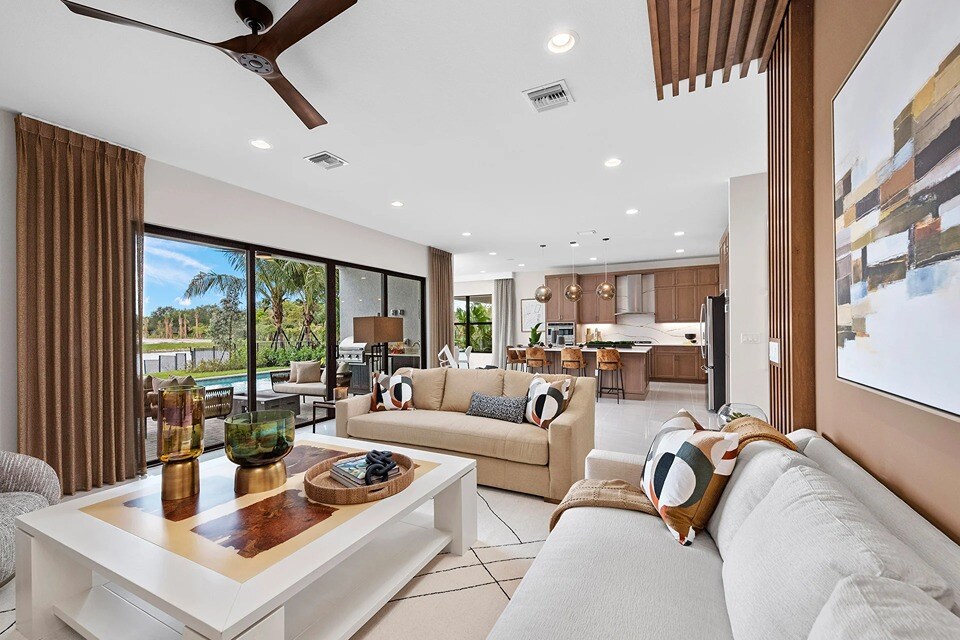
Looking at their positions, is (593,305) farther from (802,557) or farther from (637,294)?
(802,557)

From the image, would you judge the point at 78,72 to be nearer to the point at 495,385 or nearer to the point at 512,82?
the point at 512,82

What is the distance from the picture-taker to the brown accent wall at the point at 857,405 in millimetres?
921

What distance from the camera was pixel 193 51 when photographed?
2.15 meters

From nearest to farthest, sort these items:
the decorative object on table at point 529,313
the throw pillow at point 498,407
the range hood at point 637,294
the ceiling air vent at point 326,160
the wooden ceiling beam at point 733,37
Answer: the wooden ceiling beam at point 733,37
the throw pillow at point 498,407
the ceiling air vent at point 326,160
the range hood at point 637,294
the decorative object on table at point 529,313

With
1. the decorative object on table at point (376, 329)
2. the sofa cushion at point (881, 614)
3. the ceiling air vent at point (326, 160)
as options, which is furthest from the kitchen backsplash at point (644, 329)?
the sofa cushion at point (881, 614)

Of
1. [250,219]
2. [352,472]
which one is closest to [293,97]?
[352,472]

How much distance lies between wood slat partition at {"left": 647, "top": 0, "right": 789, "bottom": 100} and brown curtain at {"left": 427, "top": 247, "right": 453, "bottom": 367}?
5515 mm

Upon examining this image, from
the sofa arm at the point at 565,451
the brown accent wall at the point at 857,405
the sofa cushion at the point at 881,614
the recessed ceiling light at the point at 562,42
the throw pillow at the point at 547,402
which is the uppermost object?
the recessed ceiling light at the point at 562,42

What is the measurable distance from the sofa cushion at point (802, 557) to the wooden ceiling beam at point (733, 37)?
1.84 metres

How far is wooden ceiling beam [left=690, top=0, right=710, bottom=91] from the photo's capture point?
178cm

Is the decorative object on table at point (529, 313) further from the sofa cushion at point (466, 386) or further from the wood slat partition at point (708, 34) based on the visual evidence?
the wood slat partition at point (708, 34)

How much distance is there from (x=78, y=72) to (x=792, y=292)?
3843 millimetres

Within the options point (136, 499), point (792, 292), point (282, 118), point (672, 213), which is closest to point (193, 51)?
point (282, 118)

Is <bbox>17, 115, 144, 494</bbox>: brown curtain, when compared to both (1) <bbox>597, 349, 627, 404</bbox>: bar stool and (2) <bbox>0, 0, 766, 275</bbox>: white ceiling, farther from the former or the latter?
(1) <bbox>597, 349, 627, 404</bbox>: bar stool
